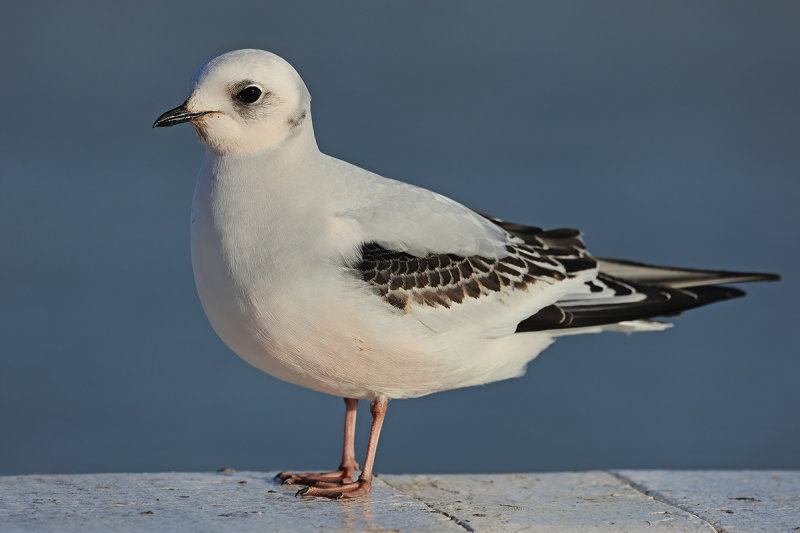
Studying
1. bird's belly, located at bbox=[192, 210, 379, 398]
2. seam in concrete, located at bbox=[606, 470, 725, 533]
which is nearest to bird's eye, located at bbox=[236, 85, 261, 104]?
bird's belly, located at bbox=[192, 210, 379, 398]

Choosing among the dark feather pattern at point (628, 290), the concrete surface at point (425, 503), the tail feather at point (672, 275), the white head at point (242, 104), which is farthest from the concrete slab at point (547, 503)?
the white head at point (242, 104)

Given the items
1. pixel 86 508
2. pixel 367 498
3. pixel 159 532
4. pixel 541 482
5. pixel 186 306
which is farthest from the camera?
pixel 186 306

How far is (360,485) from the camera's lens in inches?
241

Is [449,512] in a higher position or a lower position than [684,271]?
lower

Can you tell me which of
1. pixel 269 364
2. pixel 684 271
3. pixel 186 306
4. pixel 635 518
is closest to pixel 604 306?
pixel 684 271

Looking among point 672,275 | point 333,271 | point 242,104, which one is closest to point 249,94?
point 242,104

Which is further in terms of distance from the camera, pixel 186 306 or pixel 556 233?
pixel 186 306

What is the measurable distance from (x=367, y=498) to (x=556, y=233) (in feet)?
7.78

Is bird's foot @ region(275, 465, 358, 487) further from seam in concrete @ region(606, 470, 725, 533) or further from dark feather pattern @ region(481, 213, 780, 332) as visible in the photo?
seam in concrete @ region(606, 470, 725, 533)

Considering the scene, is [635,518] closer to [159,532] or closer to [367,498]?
[367,498]

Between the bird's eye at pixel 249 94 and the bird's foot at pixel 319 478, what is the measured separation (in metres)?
2.11

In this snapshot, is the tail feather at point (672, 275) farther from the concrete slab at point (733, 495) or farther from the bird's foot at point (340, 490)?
the bird's foot at point (340, 490)

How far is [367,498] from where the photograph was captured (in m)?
6.00

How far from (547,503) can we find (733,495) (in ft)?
3.60
